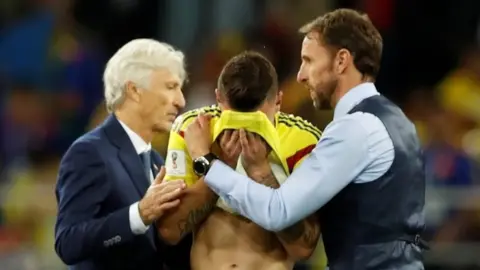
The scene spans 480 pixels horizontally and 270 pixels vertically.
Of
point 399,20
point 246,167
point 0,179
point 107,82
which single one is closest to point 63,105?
point 0,179

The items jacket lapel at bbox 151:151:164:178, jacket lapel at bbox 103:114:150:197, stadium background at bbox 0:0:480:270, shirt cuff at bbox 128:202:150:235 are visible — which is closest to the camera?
shirt cuff at bbox 128:202:150:235

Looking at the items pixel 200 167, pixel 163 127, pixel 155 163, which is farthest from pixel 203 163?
pixel 155 163

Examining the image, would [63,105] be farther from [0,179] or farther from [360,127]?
[360,127]

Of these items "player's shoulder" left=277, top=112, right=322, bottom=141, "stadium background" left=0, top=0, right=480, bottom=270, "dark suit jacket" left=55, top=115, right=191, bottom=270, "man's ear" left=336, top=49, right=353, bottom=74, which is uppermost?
"man's ear" left=336, top=49, right=353, bottom=74

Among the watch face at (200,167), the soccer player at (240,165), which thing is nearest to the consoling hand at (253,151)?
the soccer player at (240,165)

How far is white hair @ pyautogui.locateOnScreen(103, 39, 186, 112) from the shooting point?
4.23m

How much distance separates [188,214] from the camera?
3.85m

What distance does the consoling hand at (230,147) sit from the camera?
3711mm

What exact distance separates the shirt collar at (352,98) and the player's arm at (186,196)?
17.2 inches

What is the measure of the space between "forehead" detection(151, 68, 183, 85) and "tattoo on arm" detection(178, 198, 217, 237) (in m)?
0.57

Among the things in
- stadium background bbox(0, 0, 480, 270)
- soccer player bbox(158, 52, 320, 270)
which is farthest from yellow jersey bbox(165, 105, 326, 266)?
stadium background bbox(0, 0, 480, 270)

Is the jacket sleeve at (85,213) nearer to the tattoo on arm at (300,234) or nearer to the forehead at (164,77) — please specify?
the forehead at (164,77)

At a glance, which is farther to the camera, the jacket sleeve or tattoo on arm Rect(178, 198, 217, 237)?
the jacket sleeve

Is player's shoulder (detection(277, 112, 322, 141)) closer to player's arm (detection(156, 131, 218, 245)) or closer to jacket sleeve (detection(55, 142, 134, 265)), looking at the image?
player's arm (detection(156, 131, 218, 245))
